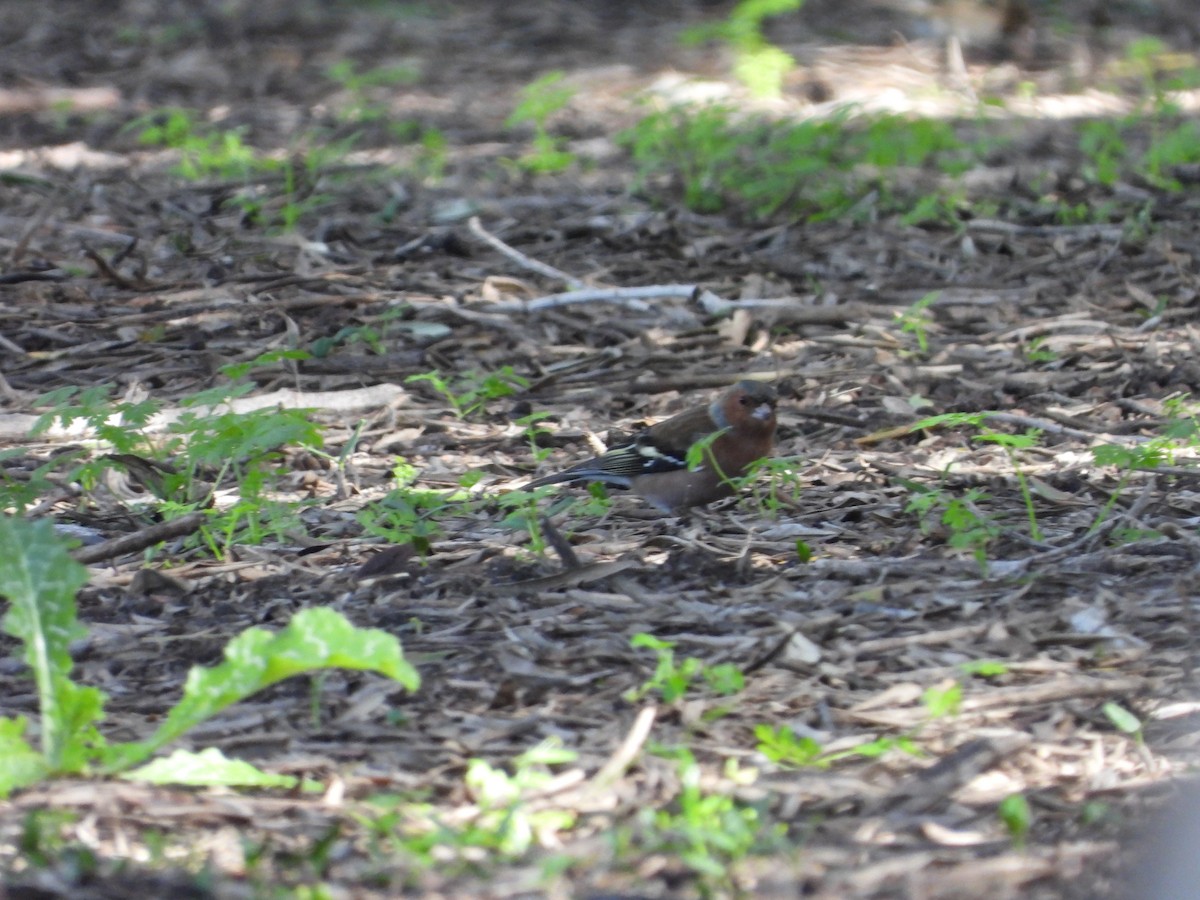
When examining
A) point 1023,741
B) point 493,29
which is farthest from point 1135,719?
point 493,29

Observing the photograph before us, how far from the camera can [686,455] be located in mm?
5320

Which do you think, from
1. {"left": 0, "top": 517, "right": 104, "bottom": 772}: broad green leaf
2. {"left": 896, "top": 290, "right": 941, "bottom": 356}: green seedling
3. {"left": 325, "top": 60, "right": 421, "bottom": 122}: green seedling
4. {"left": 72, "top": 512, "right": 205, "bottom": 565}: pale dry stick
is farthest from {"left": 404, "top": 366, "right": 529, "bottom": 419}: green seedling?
{"left": 325, "top": 60, "right": 421, "bottom": 122}: green seedling

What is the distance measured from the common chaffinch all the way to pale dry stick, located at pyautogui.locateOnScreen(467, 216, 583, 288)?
187 cm

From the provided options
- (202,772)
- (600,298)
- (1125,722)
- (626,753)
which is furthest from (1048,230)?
(202,772)

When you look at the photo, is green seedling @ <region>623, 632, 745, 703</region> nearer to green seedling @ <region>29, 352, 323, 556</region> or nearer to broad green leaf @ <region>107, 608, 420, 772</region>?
broad green leaf @ <region>107, 608, 420, 772</region>

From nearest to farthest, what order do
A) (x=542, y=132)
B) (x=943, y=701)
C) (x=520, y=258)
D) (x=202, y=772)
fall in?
(x=202, y=772) → (x=943, y=701) → (x=520, y=258) → (x=542, y=132)

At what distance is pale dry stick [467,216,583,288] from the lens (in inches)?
291

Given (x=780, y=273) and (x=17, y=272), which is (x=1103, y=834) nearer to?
(x=780, y=273)

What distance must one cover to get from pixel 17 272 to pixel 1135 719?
571 centimetres

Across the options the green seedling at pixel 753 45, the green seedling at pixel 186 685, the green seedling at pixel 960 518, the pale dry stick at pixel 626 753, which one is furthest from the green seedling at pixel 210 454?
the green seedling at pixel 753 45

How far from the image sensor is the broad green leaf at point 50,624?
3.22 meters

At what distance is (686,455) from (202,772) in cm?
252

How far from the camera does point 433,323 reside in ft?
22.9

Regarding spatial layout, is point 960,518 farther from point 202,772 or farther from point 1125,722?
point 202,772
